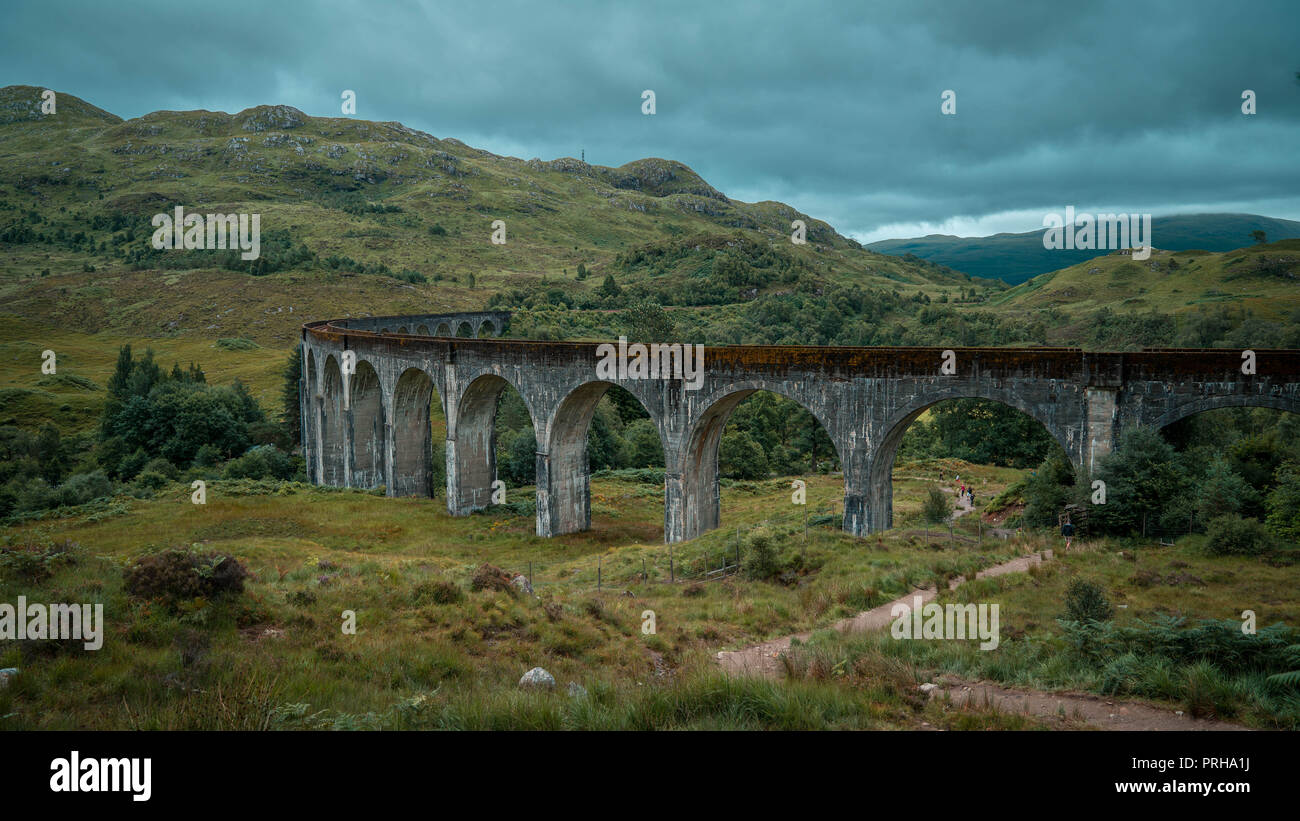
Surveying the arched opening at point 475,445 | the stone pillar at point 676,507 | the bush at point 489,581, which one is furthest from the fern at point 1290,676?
the arched opening at point 475,445

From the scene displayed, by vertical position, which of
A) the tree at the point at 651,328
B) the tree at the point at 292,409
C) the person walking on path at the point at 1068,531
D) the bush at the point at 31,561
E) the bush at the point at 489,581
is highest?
the tree at the point at 651,328

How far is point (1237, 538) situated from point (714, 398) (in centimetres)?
1624

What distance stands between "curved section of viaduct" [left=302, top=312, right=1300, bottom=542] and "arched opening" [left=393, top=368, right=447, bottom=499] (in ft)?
0.30

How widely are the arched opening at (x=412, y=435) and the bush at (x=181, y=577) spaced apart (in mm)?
27194

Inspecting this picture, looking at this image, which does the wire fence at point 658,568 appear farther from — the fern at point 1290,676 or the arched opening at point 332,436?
the arched opening at point 332,436

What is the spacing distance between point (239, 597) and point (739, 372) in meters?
18.5

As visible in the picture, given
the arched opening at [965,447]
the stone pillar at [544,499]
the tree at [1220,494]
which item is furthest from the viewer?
the arched opening at [965,447]

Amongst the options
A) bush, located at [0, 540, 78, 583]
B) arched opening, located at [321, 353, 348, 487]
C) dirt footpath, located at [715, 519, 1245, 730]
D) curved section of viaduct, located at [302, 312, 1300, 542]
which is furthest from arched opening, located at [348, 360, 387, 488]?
dirt footpath, located at [715, 519, 1245, 730]

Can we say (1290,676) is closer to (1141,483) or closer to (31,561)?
(1141,483)

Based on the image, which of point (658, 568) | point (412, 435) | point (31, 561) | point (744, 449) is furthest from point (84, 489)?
point (744, 449)

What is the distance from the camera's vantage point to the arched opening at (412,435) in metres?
40.4

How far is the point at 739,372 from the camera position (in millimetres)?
26547

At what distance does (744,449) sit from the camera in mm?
53156

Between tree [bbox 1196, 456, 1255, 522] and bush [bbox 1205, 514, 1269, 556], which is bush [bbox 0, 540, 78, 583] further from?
tree [bbox 1196, 456, 1255, 522]
